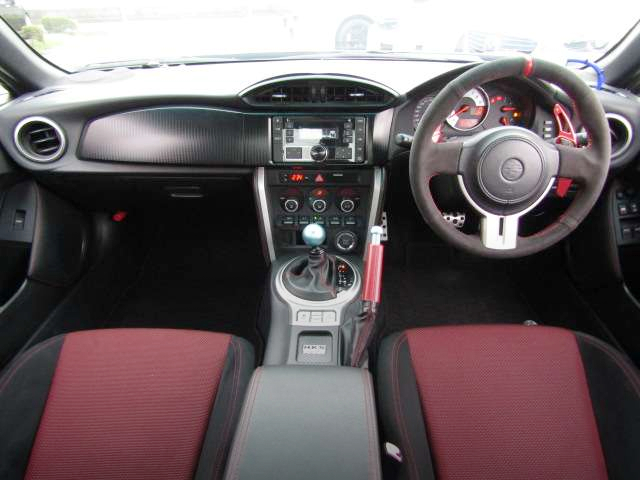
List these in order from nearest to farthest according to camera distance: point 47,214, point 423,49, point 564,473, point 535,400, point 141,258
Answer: point 564,473, point 535,400, point 47,214, point 423,49, point 141,258

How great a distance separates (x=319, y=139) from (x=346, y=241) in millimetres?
451

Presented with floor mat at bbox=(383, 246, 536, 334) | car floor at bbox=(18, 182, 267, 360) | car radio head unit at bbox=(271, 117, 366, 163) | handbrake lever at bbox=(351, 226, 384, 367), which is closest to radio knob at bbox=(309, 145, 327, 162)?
car radio head unit at bbox=(271, 117, 366, 163)

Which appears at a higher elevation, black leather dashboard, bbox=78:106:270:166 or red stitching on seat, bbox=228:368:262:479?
black leather dashboard, bbox=78:106:270:166

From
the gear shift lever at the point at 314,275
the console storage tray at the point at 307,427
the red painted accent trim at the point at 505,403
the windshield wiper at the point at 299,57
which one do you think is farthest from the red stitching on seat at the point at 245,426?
the windshield wiper at the point at 299,57

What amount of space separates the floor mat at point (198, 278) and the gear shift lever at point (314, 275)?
0.64 metres

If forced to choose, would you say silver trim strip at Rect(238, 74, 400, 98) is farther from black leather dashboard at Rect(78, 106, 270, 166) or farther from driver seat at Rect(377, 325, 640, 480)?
driver seat at Rect(377, 325, 640, 480)

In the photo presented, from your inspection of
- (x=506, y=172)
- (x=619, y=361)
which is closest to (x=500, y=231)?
(x=506, y=172)

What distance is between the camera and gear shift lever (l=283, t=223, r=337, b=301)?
4.99 feet

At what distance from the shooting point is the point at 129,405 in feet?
3.70

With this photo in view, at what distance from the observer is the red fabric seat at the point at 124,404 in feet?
3.35

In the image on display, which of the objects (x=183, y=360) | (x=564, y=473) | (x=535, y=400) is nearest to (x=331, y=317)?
(x=183, y=360)

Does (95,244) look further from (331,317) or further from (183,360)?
(331,317)

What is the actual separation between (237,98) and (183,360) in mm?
939

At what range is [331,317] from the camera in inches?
57.8
